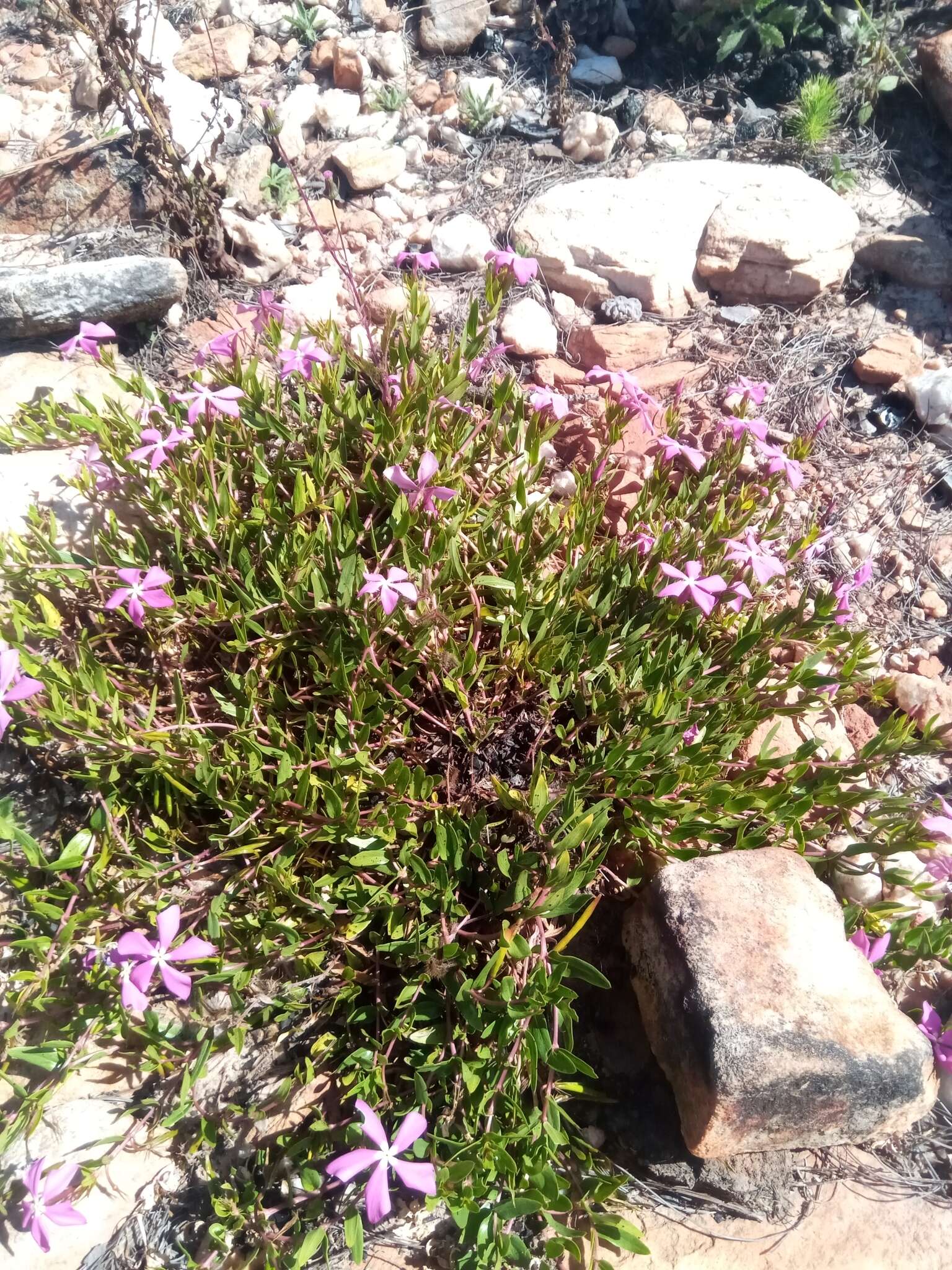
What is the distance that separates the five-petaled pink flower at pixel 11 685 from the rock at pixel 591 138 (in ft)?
13.3

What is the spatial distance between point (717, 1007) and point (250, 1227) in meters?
1.26

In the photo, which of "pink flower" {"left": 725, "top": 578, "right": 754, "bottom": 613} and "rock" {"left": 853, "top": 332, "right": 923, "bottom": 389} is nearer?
"pink flower" {"left": 725, "top": 578, "right": 754, "bottom": 613}

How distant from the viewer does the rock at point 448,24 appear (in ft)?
15.5

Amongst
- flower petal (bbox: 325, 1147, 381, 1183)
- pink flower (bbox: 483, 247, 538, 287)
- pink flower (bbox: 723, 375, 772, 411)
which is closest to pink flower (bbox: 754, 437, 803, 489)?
pink flower (bbox: 723, 375, 772, 411)

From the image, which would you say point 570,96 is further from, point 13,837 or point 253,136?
point 13,837

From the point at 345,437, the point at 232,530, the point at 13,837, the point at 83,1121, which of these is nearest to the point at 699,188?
the point at 345,437

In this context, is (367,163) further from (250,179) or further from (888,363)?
(888,363)

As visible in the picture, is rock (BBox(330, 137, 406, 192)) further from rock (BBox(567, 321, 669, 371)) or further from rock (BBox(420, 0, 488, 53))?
rock (BBox(567, 321, 669, 371))

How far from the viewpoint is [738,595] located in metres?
2.42

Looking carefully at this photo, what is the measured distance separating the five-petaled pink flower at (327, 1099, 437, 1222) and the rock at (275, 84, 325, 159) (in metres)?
4.59

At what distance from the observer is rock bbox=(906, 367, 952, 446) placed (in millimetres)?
3375

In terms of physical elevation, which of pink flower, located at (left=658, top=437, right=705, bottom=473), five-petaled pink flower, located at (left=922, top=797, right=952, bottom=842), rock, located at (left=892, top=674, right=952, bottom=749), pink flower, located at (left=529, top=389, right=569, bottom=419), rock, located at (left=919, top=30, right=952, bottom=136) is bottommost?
rock, located at (left=892, top=674, right=952, bottom=749)

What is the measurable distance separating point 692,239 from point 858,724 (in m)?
2.50

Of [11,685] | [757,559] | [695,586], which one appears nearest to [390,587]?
[695,586]
